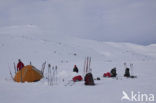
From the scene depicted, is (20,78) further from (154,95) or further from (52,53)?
(52,53)

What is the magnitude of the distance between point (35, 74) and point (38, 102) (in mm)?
5267

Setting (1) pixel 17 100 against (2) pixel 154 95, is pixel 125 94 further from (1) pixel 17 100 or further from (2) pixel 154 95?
(1) pixel 17 100

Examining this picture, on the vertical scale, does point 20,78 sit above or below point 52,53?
below

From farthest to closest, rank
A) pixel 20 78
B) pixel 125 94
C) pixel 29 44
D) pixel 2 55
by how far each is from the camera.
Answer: pixel 29 44 < pixel 2 55 < pixel 20 78 < pixel 125 94

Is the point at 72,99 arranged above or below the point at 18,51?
below

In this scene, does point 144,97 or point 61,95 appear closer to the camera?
point 144,97

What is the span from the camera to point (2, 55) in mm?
23891

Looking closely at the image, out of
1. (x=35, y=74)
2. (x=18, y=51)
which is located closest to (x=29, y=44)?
(x=18, y=51)

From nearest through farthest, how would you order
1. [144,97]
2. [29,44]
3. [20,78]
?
[144,97] < [20,78] < [29,44]

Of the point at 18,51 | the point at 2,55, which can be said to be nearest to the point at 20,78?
the point at 2,55

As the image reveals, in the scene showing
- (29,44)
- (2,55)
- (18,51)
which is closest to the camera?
(2,55)

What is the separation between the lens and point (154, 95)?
248 inches

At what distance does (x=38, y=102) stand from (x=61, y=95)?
3.91 ft

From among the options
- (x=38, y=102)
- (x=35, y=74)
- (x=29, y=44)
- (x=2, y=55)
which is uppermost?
(x=29, y=44)
